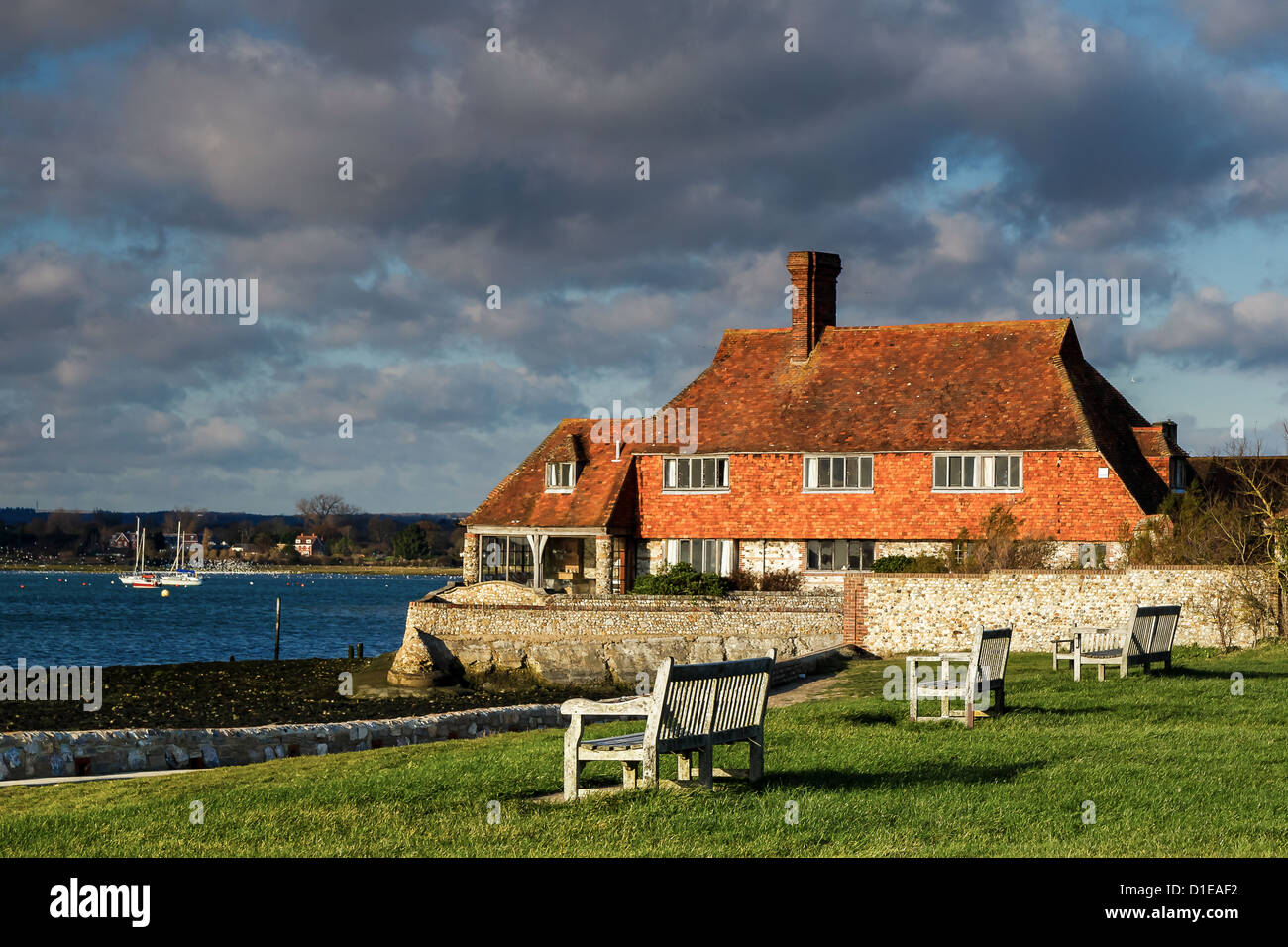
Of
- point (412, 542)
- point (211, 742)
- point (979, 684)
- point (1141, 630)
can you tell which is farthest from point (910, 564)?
point (412, 542)

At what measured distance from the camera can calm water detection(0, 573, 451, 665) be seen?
62969mm

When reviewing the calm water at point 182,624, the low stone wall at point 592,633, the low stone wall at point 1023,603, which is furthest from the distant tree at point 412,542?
the low stone wall at point 1023,603

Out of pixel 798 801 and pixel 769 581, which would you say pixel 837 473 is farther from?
pixel 798 801

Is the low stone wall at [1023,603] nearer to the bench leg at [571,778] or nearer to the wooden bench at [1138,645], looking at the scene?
the wooden bench at [1138,645]

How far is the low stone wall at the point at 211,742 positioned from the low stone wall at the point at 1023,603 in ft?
45.4

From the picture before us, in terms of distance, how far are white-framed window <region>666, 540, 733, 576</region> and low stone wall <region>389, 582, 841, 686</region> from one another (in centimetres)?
442

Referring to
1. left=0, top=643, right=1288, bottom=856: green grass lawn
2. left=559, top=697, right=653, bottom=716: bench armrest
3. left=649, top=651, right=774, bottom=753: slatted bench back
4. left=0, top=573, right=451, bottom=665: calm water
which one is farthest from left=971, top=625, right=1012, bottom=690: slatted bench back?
left=0, top=573, right=451, bottom=665: calm water

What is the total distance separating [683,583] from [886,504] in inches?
259

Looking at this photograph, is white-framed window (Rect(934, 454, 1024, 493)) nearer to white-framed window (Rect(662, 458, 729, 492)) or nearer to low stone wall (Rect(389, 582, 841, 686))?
low stone wall (Rect(389, 582, 841, 686))

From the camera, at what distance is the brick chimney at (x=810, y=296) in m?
44.9

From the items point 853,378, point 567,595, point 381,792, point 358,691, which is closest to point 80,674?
point 358,691
